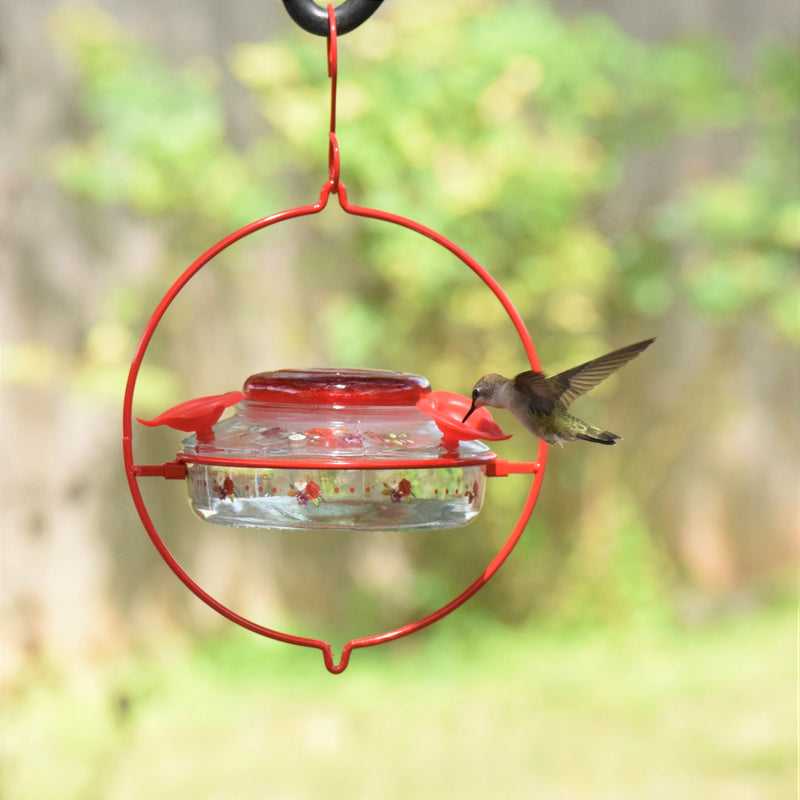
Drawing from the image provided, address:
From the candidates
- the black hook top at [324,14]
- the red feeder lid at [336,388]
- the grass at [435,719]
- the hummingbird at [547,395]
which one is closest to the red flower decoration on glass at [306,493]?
the red feeder lid at [336,388]

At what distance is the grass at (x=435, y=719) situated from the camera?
3.82 m

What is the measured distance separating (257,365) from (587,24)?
6.76 ft

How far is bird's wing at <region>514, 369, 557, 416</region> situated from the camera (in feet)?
4.65

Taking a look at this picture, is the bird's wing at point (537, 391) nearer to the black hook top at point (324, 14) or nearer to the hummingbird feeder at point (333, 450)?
the hummingbird feeder at point (333, 450)

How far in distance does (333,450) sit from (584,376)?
0.36m

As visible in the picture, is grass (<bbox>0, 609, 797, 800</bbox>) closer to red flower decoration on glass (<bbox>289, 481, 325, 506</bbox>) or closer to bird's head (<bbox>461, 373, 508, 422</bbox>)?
red flower decoration on glass (<bbox>289, 481, 325, 506</bbox>)

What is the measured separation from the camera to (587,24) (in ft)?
15.2

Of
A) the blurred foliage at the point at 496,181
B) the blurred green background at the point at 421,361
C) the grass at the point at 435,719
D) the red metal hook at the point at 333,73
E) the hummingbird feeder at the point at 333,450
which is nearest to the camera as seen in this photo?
the red metal hook at the point at 333,73

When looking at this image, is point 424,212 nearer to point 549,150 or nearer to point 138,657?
point 549,150

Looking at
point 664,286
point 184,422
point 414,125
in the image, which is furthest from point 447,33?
point 184,422

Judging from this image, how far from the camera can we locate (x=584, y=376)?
4.75ft

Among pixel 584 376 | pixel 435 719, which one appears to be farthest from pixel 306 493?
pixel 435 719

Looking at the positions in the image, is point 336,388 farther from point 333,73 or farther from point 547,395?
point 333,73

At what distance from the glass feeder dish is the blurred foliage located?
288 centimetres
